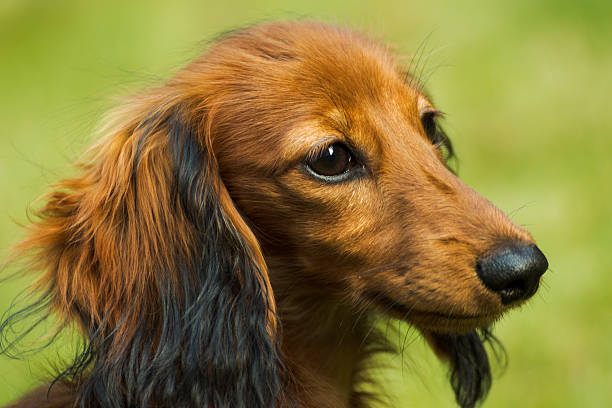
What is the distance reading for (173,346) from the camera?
3457 mm

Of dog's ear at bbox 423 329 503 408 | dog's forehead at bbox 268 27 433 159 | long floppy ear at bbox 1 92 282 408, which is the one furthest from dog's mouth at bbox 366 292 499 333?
dog's ear at bbox 423 329 503 408

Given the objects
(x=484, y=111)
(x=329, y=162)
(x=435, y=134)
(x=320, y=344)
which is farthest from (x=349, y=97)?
(x=484, y=111)

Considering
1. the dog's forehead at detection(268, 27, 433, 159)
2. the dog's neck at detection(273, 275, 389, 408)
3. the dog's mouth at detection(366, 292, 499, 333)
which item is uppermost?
the dog's forehead at detection(268, 27, 433, 159)

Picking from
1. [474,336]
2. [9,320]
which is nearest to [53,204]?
[9,320]

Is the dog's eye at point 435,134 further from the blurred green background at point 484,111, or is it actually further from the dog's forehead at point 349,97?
the blurred green background at point 484,111

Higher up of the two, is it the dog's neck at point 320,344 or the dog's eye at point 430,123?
the dog's eye at point 430,123

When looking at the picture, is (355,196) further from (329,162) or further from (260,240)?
(260,240)

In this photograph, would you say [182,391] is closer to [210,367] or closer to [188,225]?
[210,367]

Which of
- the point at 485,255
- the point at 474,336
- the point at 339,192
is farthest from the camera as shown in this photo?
the point at 474,336

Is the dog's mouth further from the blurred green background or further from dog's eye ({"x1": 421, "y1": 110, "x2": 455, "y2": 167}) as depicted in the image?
the blurred green background

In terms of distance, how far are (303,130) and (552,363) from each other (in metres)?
3.07

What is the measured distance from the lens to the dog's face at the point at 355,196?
340cm

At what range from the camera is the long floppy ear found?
346 centimetres

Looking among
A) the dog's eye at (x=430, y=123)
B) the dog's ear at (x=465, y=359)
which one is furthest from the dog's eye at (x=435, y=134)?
the dog's ear at (x=465, y=359)
